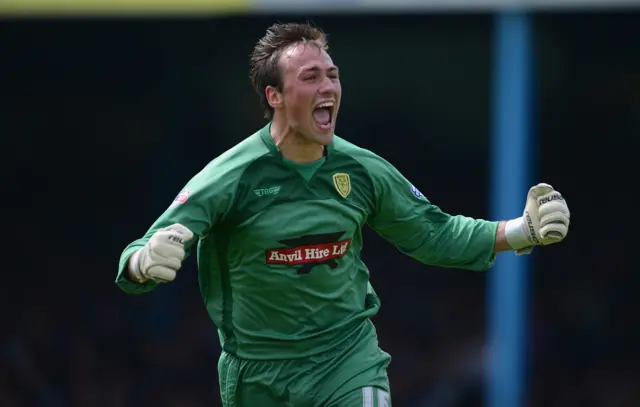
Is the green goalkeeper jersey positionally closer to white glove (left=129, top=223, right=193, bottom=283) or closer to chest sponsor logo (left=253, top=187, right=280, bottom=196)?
chest sponsor logo (left=253, top=187, right=280, bottom=196)

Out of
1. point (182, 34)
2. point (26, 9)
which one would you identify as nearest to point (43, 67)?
point (182, 34)

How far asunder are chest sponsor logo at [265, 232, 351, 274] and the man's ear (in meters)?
0.46

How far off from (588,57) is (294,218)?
5.07 meters

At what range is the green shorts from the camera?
170 inches

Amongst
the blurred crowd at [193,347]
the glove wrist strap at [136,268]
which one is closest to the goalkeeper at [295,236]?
the glove wrist strap at [136,268]

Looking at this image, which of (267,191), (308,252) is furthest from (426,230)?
(267,191)

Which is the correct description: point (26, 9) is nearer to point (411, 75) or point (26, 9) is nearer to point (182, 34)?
point (182, 34)

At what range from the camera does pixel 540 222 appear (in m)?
4.44

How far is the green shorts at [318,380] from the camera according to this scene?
4320 millimetres

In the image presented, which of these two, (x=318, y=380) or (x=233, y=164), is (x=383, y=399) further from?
(x=233, y=164)

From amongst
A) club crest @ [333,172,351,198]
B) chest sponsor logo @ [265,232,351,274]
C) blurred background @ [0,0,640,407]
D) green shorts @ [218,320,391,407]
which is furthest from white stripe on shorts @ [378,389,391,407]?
blurred background @ [0,0,640,407]

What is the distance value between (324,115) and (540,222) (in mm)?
768

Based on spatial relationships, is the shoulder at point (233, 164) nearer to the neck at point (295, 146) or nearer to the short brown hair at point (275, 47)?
the neck at point (295, 146)

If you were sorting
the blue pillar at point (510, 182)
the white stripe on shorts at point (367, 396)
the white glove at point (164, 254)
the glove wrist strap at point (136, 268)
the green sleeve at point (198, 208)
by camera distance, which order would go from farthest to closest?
the blue pillar at point (510, 182) < the white stripe on shorts at point (367, 396) < the green sleeve at point (198, 208) < the glove wrist strap at point (136, 268) < the white glove at point (164, 254)
